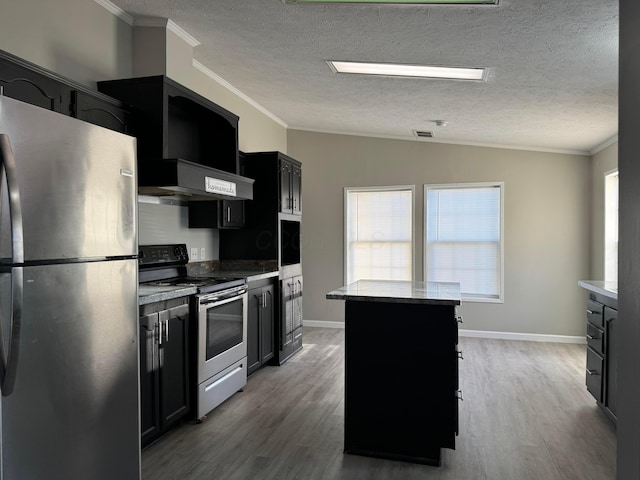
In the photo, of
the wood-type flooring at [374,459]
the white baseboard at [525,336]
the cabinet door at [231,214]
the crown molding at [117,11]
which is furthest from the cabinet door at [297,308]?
the crown molding at [117,11]

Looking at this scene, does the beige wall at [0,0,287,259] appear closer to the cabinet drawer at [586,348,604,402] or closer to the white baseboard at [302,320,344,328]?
the white baseboard at [302,320,344,328]

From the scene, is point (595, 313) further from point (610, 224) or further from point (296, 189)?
point (296, 189)

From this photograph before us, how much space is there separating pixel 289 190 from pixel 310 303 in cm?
221

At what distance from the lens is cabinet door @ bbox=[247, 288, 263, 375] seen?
414 cm

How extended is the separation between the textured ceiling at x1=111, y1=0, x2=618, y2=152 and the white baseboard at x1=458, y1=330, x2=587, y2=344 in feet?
7.63

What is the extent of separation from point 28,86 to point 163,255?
175cm

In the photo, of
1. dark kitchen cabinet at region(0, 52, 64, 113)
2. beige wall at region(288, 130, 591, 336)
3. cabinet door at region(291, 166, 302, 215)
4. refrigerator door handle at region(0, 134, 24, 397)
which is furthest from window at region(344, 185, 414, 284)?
refrigerator door handle at region(0, 134, 24, 397)

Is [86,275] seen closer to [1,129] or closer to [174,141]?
→ [1,129]

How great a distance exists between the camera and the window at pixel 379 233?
6.31 m

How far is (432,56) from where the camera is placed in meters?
3.28

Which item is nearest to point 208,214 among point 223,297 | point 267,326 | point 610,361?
point 223,297

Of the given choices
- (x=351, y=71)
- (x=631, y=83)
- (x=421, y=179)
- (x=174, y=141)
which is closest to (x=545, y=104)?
(x=351, y=71)

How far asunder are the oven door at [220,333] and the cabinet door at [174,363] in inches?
4.6

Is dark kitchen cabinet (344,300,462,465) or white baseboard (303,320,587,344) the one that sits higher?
dark kitchen cabinet (344,300,462,465)
